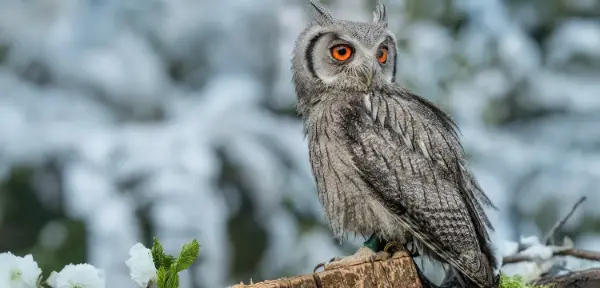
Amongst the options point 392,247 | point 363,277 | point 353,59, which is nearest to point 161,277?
point 363,277

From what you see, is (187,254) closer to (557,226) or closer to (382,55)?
(382,55)

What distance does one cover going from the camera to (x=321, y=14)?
1.31 metres

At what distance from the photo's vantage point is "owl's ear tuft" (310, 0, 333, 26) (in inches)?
51.0

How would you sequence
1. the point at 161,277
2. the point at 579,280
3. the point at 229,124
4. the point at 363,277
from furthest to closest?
1. the point at 229,124
2. the point at 579,280
3. the point at 363,277
4. the point at 161,277

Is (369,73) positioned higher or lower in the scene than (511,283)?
higher

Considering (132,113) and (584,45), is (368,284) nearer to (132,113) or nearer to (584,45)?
(132,113)

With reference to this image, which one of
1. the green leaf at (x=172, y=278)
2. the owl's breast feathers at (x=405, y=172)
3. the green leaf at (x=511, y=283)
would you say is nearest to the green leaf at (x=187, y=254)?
the green leaf at (x=172, y=278)

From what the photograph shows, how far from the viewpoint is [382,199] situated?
1174 mm

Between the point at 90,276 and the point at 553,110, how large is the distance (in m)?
2.42

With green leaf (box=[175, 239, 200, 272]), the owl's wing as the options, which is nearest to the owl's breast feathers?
the owl's wing

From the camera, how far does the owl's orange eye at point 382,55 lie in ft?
4.12

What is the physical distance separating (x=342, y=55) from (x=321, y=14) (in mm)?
105

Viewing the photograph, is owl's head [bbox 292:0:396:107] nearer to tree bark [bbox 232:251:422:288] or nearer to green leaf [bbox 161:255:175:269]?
tree bark [bbox 232:251:422:288]

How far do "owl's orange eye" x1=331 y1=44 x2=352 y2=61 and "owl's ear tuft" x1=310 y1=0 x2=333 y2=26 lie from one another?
6 cm
